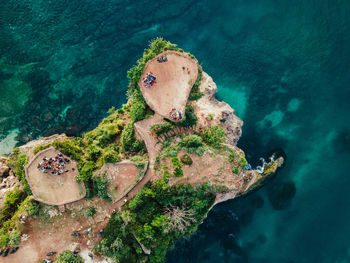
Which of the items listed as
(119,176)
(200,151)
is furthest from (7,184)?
(200,151)

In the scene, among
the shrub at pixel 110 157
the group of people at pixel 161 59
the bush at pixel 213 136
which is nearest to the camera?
the shrub at pixel 110 157

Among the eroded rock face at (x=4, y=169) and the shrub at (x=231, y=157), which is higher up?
the shrub at (x=231, y=157)

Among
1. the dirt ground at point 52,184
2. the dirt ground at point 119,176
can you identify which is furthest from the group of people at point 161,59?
the dirt ground at point 52,184

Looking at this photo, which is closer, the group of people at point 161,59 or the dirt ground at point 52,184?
the dirt ground at point 52,184

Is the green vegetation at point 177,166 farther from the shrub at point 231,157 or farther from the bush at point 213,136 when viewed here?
the shrub at point 231,157

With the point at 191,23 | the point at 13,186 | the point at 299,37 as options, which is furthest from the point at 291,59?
the point at 13,186

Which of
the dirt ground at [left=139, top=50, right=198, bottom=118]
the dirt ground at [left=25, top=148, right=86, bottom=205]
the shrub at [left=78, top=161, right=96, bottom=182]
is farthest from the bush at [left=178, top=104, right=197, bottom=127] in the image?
the dirt ground at [left=25, top=148, right=86, bottom=205]

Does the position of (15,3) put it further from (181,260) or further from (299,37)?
(181,260)
